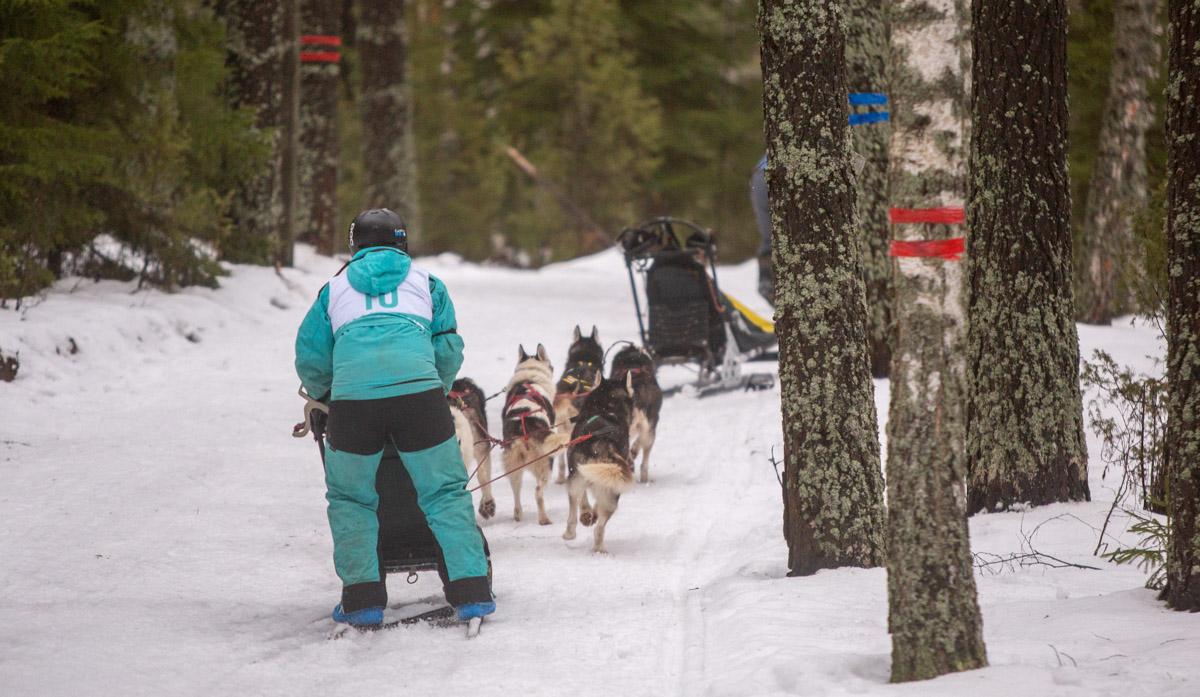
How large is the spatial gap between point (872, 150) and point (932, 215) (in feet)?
20.5

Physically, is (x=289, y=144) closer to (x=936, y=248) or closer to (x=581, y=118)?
(x=936, y=248)

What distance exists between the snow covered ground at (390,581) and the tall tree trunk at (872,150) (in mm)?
1076

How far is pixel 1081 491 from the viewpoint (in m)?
6.16

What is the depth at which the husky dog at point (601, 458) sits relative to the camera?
6262 millimetres

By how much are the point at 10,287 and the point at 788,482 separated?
7498mm

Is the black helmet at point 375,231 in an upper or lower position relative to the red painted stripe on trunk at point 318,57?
lower

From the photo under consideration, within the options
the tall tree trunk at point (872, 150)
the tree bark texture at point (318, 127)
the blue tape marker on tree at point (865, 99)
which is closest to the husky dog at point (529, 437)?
the blue tape marker on tree at point (865, 99)

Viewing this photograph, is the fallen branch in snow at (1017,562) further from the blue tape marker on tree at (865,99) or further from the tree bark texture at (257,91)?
the tree bark texture at (257,91)

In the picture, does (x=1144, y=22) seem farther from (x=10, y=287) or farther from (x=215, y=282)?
(x=10, y=287)

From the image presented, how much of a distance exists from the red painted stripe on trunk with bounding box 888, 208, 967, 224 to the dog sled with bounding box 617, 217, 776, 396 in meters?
7.11

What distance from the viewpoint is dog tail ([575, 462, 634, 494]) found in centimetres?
621

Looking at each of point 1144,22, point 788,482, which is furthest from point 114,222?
point 1144,22

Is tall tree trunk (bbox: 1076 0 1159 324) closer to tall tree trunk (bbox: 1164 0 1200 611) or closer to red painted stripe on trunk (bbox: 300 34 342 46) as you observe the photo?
tall tree trunk (bbox: 1164 0 1200 611)

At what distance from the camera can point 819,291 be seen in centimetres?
509
